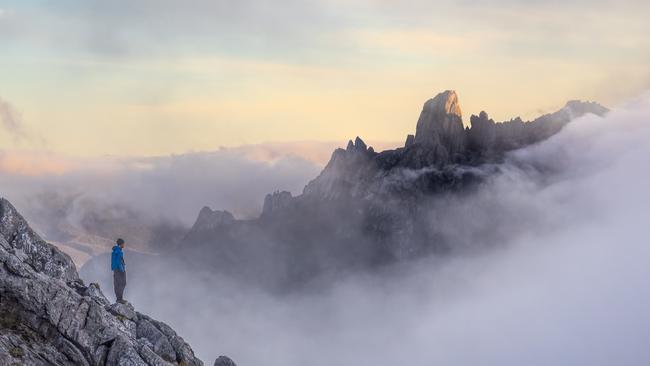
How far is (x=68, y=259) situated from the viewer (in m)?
67.9

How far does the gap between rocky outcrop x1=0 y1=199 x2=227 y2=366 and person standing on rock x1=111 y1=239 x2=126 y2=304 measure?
436 centimetres

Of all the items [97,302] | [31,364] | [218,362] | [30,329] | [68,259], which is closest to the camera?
[31,364]

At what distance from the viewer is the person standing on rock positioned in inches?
2670

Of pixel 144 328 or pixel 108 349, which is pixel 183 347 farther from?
pixel 108 349

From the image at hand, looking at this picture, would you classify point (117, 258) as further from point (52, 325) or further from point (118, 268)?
A: point (52, 325)

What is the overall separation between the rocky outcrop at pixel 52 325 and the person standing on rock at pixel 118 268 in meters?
4.36

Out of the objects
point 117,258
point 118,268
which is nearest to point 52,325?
point 117,258

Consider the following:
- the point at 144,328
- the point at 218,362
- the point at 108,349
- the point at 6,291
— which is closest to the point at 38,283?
the point at 6,291

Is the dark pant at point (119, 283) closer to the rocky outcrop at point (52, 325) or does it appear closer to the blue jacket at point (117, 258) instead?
the blue jacket at point (117, 258)

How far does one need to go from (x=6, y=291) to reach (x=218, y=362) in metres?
24.0

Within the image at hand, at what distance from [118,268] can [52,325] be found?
14.2 metres

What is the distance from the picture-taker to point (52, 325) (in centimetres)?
5488

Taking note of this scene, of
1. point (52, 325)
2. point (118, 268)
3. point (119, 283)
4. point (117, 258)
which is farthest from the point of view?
point (119, 283)

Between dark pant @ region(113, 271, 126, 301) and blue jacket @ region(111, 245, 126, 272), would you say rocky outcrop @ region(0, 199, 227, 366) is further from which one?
dark pant @ region(113, 271, 126, 301)
